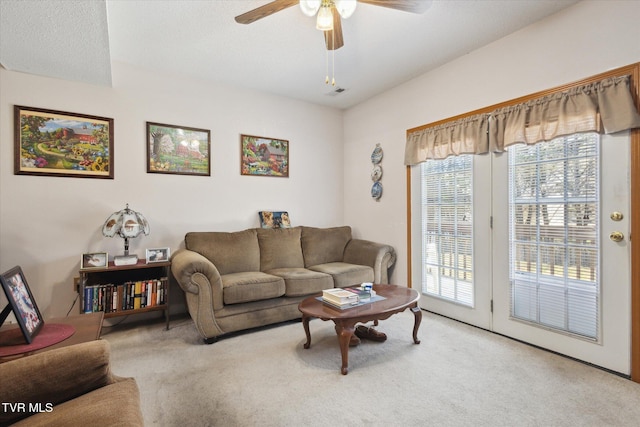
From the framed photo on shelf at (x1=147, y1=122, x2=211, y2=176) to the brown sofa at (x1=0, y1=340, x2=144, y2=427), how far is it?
257 centimetres

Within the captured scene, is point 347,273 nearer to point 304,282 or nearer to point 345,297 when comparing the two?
point 304,282

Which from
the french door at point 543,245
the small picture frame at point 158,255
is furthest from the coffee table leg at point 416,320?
the small picture frame at point 158,255

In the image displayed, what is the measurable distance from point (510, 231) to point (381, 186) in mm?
1678

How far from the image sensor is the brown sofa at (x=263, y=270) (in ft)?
8.57

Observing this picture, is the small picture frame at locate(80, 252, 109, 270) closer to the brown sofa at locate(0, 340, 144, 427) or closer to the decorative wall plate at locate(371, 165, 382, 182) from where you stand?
the brown sofa at locate(0, 340, 144, 427)

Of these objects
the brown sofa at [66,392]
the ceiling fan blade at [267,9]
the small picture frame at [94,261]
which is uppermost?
the ceiling fan blade at [267,9]

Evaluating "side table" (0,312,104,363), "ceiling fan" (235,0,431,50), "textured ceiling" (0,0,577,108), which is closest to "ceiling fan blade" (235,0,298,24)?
"ceiling fan" (235,0,431,50)

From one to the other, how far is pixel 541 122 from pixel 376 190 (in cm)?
199

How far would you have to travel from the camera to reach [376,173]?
13.4 feet

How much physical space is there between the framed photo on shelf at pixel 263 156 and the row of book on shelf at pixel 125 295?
5.37 ft

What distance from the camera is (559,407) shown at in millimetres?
1701

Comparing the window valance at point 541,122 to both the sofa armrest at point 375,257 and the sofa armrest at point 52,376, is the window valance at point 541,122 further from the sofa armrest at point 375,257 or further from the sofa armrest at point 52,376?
the sofa armrest at point 52,376

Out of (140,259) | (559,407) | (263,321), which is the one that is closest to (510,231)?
(559,407)

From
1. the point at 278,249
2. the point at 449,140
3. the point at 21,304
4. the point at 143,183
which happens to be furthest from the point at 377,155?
the point at 21,304
